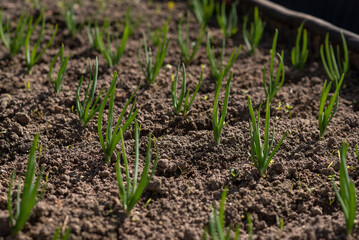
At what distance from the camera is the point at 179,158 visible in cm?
205

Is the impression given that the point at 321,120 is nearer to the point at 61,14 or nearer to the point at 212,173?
the point at 212,173

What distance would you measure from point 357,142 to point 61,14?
260cm

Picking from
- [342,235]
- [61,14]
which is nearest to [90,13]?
[61,14]

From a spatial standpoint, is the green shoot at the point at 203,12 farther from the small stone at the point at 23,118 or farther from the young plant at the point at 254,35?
the small stone at the point at 23,118

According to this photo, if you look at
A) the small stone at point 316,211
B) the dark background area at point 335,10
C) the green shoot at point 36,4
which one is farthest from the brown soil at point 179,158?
the dark background area at point 335,10

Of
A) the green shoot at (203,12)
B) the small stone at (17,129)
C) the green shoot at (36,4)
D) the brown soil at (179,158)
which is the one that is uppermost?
the green shoot at (36,4)

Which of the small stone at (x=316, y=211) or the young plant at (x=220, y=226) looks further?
the small stone at (x=316, y=211)

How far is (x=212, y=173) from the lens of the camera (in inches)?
77.2

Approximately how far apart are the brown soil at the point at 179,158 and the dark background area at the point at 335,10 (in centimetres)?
108

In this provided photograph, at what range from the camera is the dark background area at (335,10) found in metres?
3.77

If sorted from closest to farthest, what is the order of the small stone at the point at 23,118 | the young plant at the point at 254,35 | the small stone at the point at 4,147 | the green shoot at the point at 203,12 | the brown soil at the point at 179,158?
the brown soil at the point at 179,158 < the small stone at the point at 4,147 < the small stone at the point at 23,118 < the young plant at the point at 254,35 < the green shoot at the point at 203,12

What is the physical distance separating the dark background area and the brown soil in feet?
3.54

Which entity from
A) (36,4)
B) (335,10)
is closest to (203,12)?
(335,10)

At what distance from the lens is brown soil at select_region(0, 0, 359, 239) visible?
5.47 feet
